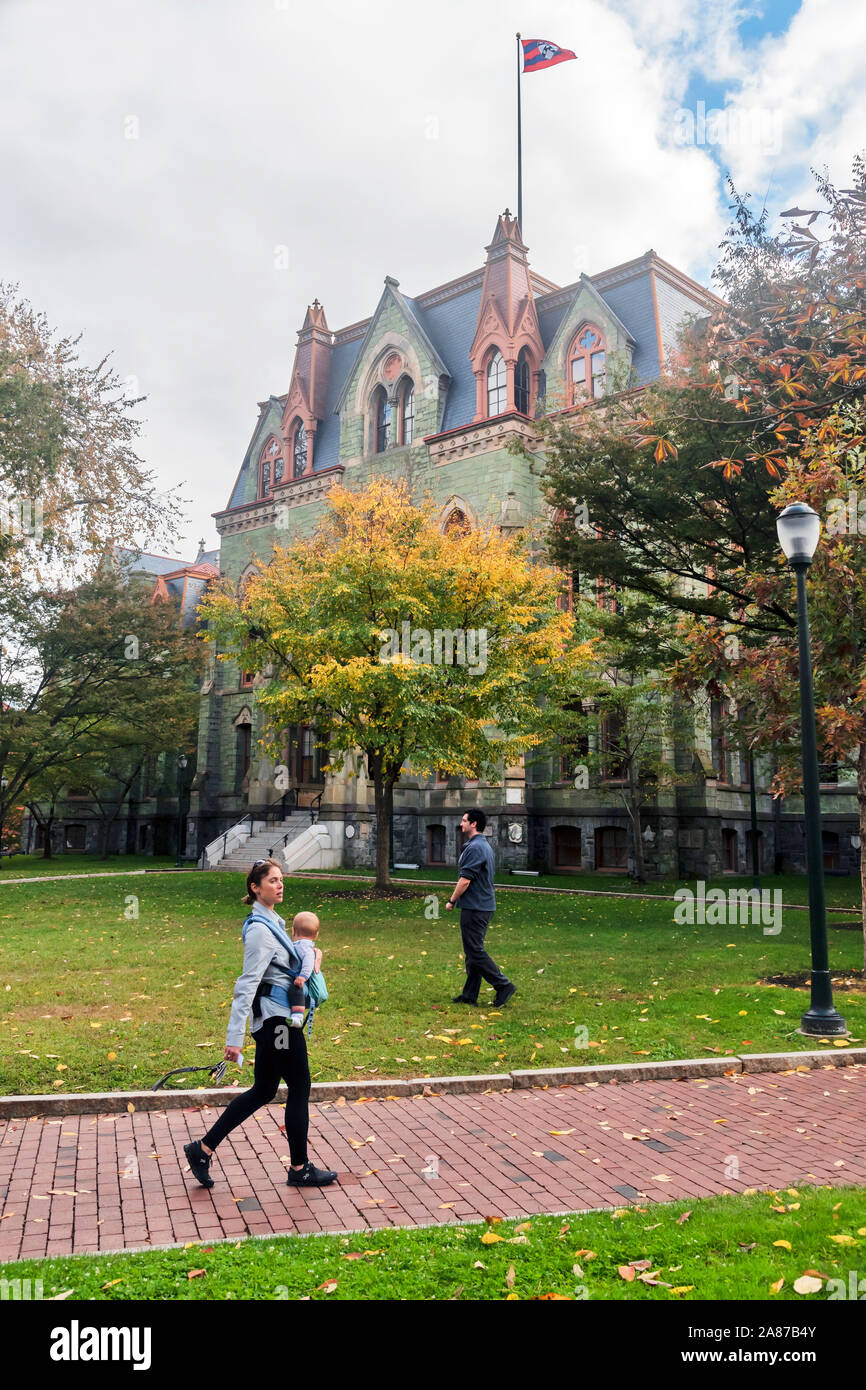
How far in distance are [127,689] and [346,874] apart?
9.28 metres

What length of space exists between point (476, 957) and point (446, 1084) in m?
2.67

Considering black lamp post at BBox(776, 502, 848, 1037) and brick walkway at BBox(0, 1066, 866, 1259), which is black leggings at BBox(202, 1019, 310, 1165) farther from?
black lamp post at BBox(776, 502, 848, 1037)

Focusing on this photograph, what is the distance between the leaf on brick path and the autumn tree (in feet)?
45.7

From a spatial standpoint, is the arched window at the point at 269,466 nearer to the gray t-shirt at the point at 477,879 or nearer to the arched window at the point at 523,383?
the arched window at the point at 523,383

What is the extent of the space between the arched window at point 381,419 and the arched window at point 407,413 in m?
0.61

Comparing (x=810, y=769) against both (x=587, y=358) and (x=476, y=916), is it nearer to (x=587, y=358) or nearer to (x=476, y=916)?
(x=476, y=916)

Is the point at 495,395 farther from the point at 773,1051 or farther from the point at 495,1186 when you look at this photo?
the point at 495,1186

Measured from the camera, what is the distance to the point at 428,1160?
5.93 meters

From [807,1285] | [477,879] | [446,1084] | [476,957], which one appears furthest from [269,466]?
[807,1285]

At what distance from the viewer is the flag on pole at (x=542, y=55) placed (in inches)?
1339

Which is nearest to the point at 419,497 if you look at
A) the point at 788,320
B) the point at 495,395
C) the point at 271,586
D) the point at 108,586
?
the point at 495,395

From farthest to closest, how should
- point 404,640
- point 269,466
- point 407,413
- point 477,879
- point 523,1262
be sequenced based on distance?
point 269,466, point 407,413, point 404,640, point 477,879, point 523,1262

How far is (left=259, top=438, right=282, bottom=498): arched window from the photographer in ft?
136

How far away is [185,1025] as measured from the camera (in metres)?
9.02
